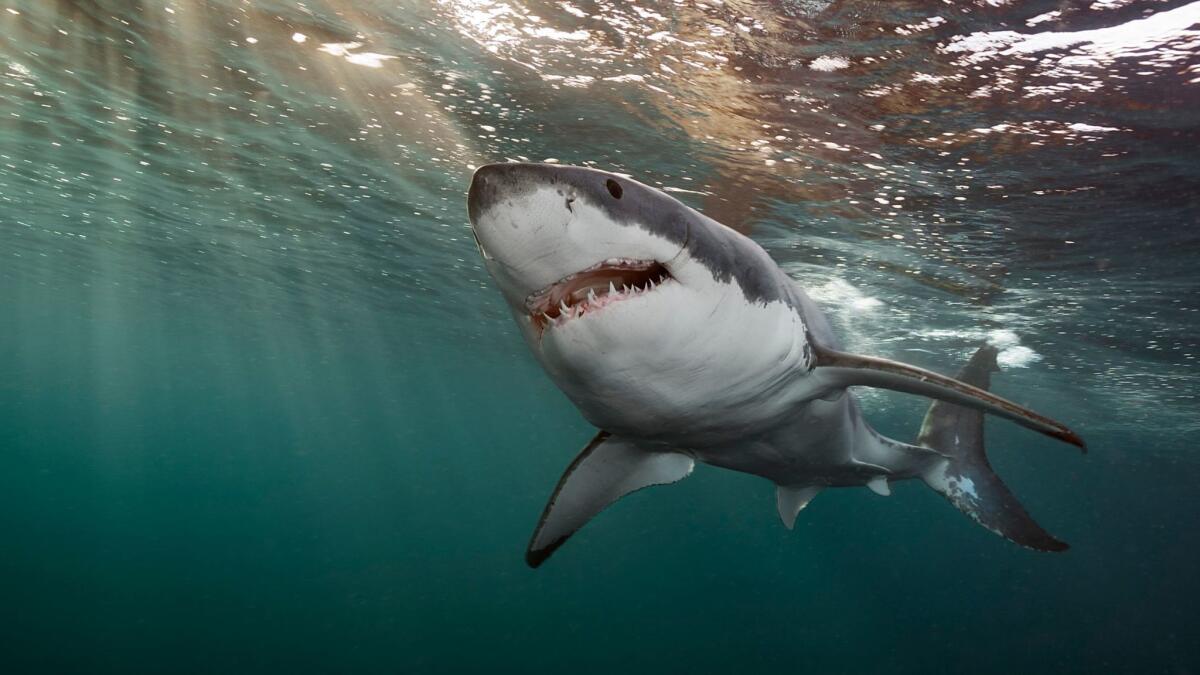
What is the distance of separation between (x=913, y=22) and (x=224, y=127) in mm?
12947

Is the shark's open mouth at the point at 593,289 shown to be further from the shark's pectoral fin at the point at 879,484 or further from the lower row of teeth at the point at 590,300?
the shark's pectoral fin at the point at 879,484

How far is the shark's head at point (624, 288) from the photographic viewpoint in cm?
231

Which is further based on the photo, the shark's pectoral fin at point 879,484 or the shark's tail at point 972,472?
the shark's pectoral fin at point 879,484

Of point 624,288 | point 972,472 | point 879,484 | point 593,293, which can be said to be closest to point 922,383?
point 624,288

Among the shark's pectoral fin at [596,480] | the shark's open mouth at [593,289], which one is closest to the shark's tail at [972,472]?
the shark's pectoral fin at [596,480]

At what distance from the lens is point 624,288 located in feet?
8.95

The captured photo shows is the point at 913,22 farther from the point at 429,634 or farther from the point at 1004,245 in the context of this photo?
the point at 429,634

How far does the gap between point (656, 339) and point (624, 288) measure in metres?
0.27

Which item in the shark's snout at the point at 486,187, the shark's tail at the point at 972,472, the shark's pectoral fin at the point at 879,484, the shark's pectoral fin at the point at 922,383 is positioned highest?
the shark's snout at the point at 486,187

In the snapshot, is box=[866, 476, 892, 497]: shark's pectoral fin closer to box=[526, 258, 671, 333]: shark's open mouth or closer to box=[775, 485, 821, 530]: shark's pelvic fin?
box=[775, 485, 821, 530]: shark's pelvic fin

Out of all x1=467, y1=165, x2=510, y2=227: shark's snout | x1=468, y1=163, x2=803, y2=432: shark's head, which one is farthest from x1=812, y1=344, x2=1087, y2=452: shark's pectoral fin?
x1=467, y1=165, x2=510, y2=227: shark's snout

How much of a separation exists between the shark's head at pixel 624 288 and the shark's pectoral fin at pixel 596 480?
1317 mm

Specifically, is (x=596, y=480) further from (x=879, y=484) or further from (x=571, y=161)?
(x=571, y=161)

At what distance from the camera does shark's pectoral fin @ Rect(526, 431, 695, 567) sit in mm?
4797
